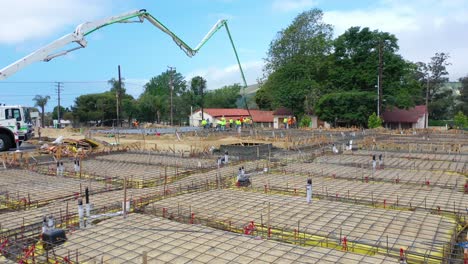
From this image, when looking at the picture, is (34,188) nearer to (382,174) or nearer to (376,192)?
(376,192)

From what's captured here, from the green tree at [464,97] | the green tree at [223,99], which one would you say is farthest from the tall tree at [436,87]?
the green tree at [223,99]

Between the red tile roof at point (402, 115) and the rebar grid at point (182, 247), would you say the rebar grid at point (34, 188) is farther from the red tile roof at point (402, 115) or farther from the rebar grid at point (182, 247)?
the red tile roof at point (402, 115)

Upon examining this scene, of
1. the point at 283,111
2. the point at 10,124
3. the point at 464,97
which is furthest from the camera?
the point at 464,97

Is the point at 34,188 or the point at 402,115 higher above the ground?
the point at 402,115

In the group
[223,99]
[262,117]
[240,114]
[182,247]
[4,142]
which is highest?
[223,99]

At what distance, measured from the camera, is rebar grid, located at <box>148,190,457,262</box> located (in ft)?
18.1

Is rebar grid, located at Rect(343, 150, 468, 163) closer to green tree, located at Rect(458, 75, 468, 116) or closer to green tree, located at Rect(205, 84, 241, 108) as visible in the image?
green tree, located at Rect(458, 75, 468, 116)

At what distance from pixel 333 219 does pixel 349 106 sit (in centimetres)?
2659

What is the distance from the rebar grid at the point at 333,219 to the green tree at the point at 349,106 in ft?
81.8

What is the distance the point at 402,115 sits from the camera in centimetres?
3572

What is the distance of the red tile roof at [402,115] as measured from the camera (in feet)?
115

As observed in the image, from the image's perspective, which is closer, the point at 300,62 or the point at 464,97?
the point at 300,62

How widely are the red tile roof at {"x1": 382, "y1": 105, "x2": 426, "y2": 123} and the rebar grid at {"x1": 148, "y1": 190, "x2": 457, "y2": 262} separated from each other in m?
30.2

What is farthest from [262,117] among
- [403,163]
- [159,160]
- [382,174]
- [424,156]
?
[382,174]
